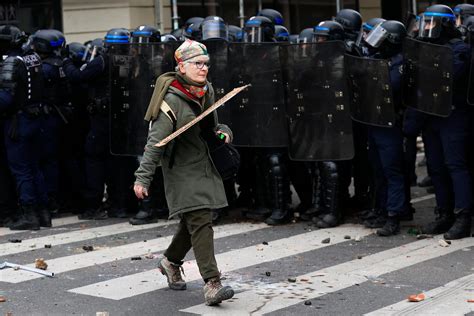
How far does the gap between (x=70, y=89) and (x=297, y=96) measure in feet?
9.15

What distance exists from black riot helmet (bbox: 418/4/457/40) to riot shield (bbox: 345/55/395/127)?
18.8 inches

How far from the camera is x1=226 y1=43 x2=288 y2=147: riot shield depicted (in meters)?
10.1

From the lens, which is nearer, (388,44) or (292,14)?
(388,44)

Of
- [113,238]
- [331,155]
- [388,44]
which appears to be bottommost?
[113,238]

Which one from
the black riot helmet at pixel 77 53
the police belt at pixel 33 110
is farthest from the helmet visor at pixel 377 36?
the black riot helmet at pixel 77 53

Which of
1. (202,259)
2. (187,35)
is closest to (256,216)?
(187,35)

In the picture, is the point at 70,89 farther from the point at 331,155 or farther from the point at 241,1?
the point at 241,1

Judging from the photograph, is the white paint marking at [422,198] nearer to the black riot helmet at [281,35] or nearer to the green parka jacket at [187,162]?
the black riot helmet at [281,35]

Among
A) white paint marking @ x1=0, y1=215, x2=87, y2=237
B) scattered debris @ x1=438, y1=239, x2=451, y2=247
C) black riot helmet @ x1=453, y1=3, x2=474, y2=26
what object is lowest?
white paint marking @ x1=0, y1=215, x2=87, y2=237

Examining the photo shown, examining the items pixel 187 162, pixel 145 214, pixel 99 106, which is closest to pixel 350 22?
pixel 99 106

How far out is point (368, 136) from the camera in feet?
32.4

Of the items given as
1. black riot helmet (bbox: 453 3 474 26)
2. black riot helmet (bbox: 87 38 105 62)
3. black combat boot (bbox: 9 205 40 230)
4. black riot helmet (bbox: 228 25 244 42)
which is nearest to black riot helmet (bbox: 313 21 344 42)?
black riot helmet (bbox: 228 25 244 42)

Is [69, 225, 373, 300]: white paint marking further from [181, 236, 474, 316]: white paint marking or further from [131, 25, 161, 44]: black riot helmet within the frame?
[131, 25, 161, 44]: black riot helmet

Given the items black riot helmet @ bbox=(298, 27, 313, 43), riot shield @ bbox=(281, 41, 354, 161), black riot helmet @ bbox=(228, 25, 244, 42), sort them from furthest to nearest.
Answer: black riot helmet @ bbox=(228, 25, 244, 42), black riot helmet @ bbox=(298, 27, 313, 43), riot shield @ bbox=(281, 41, 354, 161)
